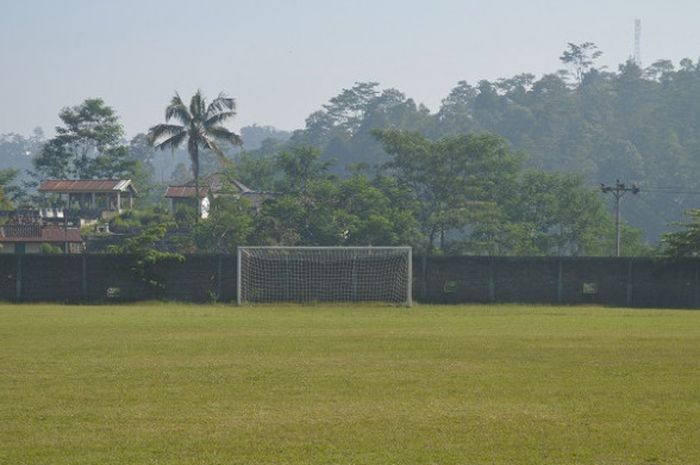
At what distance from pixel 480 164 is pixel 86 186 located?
32181 millimetres

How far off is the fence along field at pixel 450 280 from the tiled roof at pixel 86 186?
1932 inches

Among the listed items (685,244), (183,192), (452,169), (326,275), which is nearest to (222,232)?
(452,169)

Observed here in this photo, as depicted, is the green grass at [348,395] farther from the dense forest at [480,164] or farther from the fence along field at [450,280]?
the dense forest at [480,164]

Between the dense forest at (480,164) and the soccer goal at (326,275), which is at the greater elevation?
the dense forest at (480,164)

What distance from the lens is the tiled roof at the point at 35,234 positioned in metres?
67.8

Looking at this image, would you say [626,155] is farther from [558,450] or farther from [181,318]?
[558,450]

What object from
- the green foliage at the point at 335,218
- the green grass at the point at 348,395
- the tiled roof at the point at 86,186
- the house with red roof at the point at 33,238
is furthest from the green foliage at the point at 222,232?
the green grass at the point at 348,395

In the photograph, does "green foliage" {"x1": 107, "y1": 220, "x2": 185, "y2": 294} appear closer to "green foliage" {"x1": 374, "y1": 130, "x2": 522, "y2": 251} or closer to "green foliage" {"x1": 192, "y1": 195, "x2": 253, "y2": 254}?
"green foliage" {"x1": 192, "y1": 195, "x2": 253, "y2": 254}

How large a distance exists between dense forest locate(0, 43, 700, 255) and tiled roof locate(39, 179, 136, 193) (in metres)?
6.81

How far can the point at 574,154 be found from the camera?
142625 mm

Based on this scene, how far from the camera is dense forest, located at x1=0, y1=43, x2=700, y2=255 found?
67.8 metres

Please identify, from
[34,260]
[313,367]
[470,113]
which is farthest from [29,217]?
[470,113]

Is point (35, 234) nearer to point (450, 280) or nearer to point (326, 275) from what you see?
point (326, 275)

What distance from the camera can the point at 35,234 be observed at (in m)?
68.9
